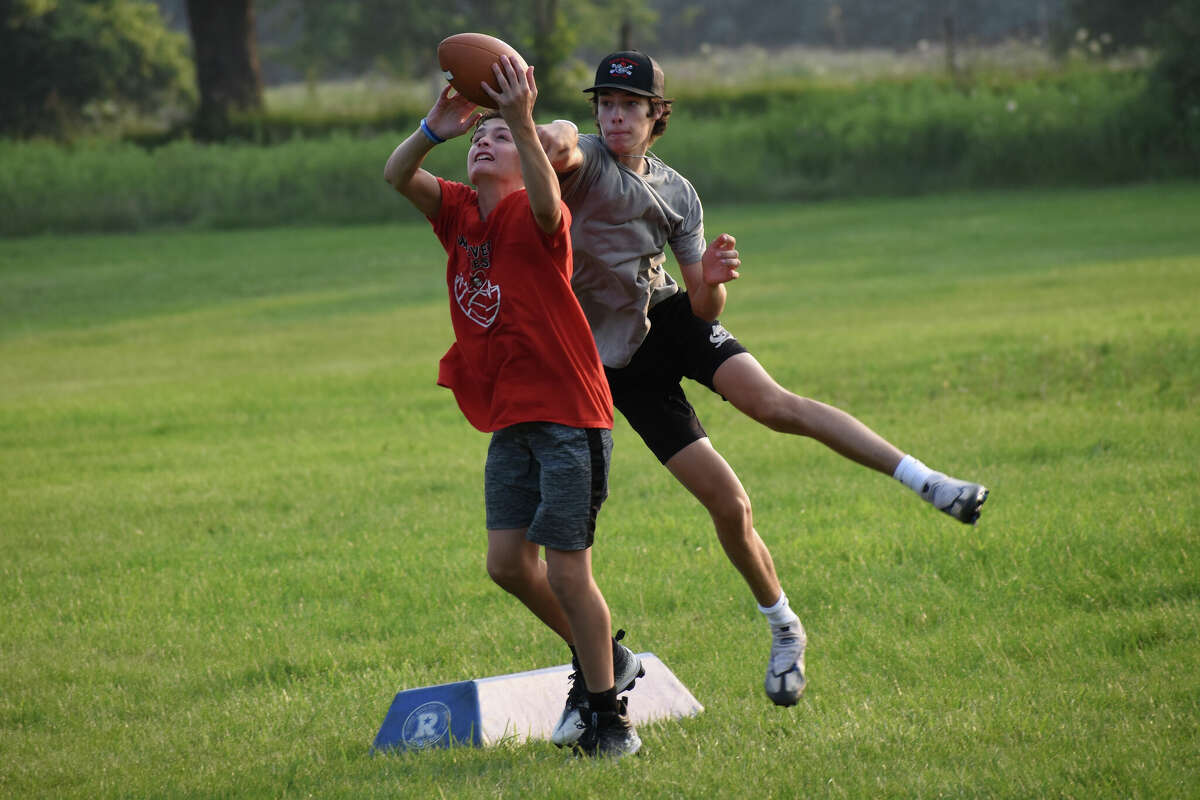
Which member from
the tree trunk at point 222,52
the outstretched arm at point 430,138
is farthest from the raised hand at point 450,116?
the tree trunk at point 222,52

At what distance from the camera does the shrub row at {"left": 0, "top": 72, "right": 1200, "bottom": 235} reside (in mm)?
26516

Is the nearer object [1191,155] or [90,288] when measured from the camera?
[90,288]

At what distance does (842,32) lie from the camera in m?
65.7

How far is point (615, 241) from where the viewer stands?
4.84 meters

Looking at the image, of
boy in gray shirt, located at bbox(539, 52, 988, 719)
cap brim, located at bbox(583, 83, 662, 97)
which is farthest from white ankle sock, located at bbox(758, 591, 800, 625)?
cap brim, located at bbox(583, 83, 662, 97)

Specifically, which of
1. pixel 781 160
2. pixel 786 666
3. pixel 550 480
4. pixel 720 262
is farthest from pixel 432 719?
pixel 781 160

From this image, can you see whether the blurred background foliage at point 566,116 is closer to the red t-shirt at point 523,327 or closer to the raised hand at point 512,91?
the red t-shirt at point 523,327

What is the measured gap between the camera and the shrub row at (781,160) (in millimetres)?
26516

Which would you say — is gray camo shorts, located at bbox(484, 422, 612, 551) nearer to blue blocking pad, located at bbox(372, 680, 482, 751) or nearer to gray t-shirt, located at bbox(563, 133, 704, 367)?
gray t-shirt, located at bbox(563, 133, 704, 367)

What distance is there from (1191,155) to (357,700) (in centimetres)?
2462

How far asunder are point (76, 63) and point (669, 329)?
124 ft

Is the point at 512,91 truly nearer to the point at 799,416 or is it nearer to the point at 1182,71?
the point at 799,416

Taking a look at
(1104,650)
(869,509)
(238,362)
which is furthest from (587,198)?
(238,362)

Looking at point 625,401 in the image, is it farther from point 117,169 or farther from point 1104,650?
point 117,169
